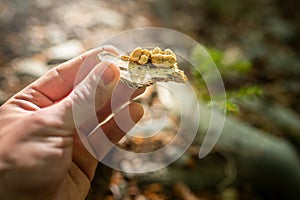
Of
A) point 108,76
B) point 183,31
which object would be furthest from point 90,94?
point 183,31

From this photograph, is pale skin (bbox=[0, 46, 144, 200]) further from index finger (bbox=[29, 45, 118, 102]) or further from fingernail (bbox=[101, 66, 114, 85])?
index finger (bbox=[29, 45, 118, 102])

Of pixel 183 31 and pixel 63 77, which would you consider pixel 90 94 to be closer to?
pixel 63 77

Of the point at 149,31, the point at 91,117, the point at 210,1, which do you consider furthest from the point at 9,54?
the point at 210,1

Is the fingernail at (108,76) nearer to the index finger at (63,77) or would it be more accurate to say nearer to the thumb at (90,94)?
the thumb at (90,94)

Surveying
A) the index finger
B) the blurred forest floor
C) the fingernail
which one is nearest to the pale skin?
the fingernail

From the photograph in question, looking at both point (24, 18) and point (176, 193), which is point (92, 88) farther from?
point (24, 18)
